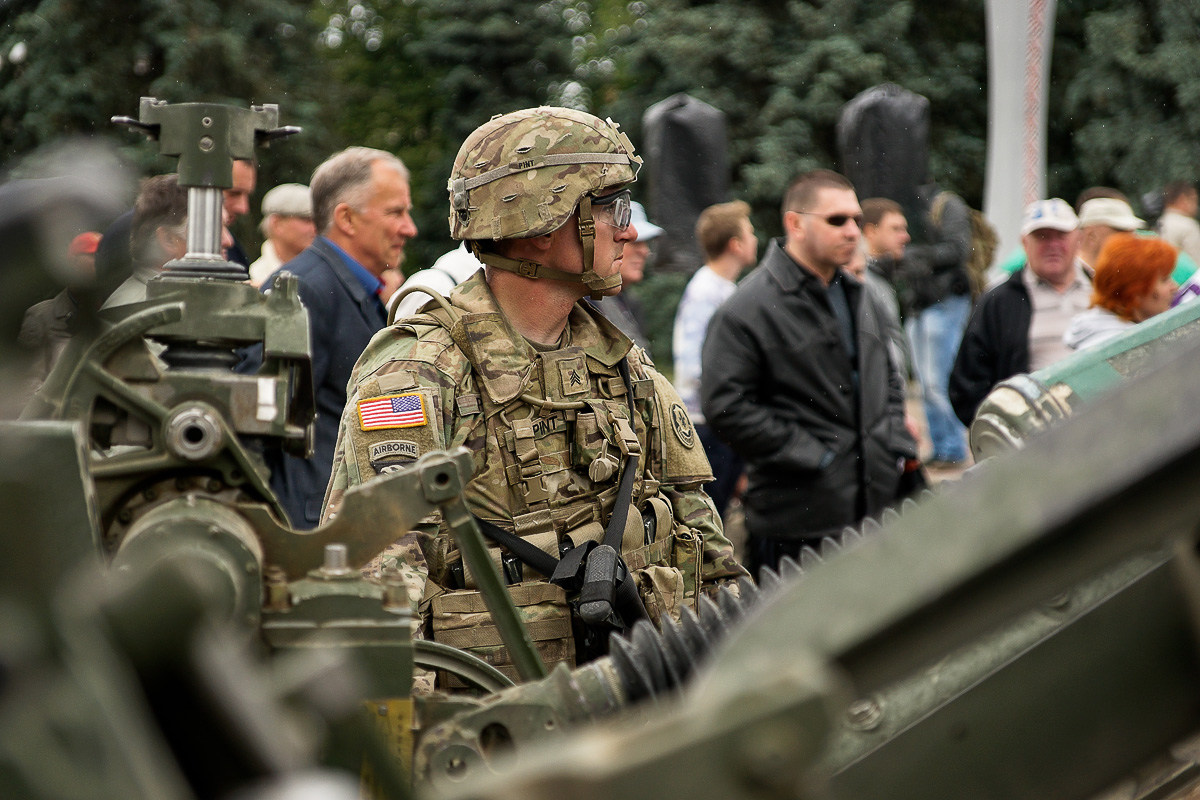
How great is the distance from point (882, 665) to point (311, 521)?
3767 millimetres

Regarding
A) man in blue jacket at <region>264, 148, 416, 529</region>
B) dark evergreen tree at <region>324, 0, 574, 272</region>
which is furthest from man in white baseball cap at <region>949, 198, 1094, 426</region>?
dark evergreen tree at <region>324, 0, 574, 272</region>

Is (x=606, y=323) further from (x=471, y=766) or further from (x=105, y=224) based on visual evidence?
(x=105, y=224)

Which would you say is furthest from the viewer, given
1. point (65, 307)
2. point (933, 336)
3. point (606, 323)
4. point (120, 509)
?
point (933, 336)

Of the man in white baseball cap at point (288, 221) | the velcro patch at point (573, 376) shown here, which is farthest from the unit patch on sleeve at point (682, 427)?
the man in white baseball cap at point (288, 221)

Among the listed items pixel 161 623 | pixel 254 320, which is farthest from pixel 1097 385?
pixel 161 623

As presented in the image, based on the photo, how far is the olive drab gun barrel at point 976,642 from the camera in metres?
0.96

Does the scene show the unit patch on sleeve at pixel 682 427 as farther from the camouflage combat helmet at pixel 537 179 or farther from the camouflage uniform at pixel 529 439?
the camouflage combat helmet at pixel 537 179

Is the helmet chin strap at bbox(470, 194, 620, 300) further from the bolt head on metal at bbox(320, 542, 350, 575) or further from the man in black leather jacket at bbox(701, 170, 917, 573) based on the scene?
the man in black leather jacket at bbox(701, 170, 917, 573)

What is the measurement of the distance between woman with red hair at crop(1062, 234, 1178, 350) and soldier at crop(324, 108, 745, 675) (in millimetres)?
2628

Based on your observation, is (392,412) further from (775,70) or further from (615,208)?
(775,70)

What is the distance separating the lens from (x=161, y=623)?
101 cm

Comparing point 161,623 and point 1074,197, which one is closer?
point 161,623

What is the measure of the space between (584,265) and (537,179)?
0.26 meters

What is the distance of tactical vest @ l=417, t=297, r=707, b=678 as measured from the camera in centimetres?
322
